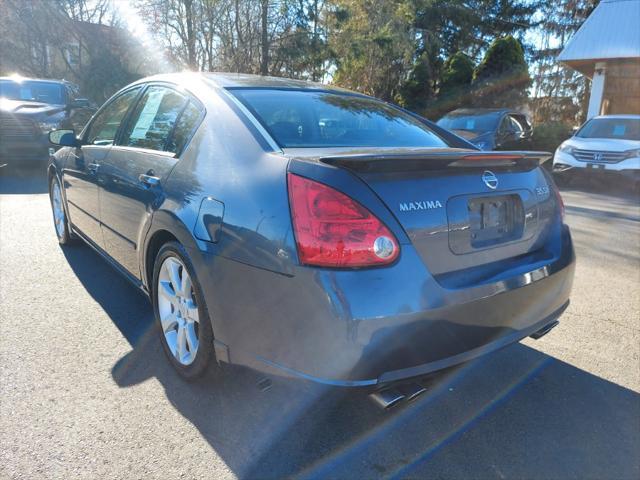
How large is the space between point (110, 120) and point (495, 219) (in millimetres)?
2991

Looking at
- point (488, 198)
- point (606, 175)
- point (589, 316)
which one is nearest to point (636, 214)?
point (606, 175)

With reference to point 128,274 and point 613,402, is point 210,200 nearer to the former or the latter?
point 128,274

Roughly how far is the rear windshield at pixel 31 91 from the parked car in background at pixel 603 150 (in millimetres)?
10245

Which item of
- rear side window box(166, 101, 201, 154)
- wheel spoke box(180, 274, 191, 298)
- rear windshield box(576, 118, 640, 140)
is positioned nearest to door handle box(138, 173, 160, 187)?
rear side window box(166, 101, 201, 154)

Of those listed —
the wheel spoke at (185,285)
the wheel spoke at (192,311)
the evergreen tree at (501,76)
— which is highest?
the evergreen tree at (501,76)

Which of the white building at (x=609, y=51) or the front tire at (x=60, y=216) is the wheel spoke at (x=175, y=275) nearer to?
the front tire at (x=60, y=216)

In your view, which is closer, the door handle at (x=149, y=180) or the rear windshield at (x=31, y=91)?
the door handle at (x=149, y=180)

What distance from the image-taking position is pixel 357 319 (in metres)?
1.76

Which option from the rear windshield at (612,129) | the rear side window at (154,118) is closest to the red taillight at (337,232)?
the rear side window at (154,118)

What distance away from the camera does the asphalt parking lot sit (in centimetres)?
208

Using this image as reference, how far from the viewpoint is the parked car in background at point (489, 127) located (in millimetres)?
10053

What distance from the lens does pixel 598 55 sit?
1543 centimetres

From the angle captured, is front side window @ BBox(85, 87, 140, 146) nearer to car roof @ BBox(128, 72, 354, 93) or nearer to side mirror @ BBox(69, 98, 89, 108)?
car roof @ BBox(128, 72, 354, 93)

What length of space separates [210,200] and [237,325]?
0.57 metres
